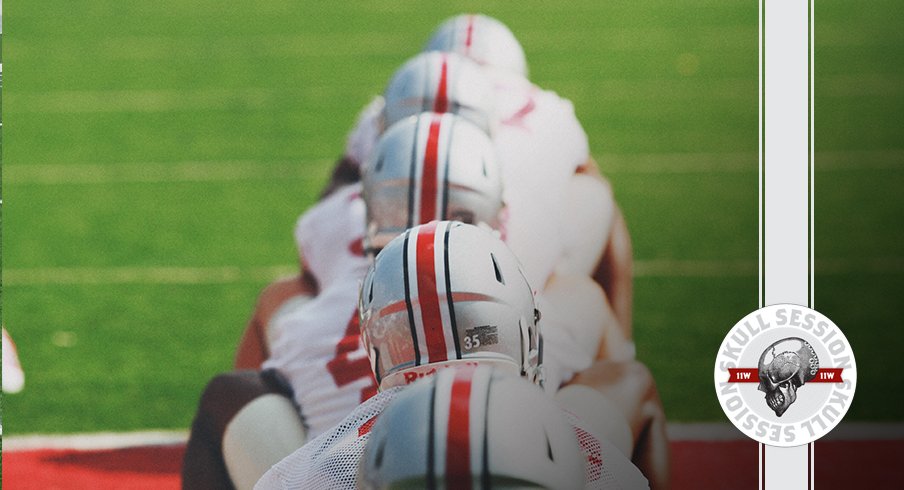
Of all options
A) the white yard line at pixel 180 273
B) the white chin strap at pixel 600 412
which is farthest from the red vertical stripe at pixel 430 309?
the white yard line at pixel 180 273

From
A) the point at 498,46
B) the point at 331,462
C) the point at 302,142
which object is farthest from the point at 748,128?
the point at 302,142

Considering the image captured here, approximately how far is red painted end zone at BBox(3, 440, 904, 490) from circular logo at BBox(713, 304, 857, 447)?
4 centimetres

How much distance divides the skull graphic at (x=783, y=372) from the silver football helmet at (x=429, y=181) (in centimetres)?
42

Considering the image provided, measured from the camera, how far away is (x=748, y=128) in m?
1.98

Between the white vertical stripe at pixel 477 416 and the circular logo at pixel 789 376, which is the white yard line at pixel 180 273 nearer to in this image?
the circular logo at pixel 789 376

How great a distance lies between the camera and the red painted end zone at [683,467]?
72.0 inches

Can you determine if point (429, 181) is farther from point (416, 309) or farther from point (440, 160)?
point (416, 309)

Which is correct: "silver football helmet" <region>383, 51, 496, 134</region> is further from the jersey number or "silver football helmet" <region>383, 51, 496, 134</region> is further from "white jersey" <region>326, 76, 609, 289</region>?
the jersey number

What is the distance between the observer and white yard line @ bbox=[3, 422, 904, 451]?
6.03 ft

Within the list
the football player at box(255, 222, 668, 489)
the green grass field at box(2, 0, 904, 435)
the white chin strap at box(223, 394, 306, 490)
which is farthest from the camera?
the green grass field at box(2, 0, 904, 435)

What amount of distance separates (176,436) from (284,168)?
1173 millimetres

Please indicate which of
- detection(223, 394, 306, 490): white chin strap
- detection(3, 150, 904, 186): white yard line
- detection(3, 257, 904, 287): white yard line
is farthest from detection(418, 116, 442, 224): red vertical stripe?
detection(3, 150, 904, 186): white yard line

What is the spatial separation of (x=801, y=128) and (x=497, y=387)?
1001mm

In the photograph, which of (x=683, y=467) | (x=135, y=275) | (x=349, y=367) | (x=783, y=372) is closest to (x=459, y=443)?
(x=349, y=367)
